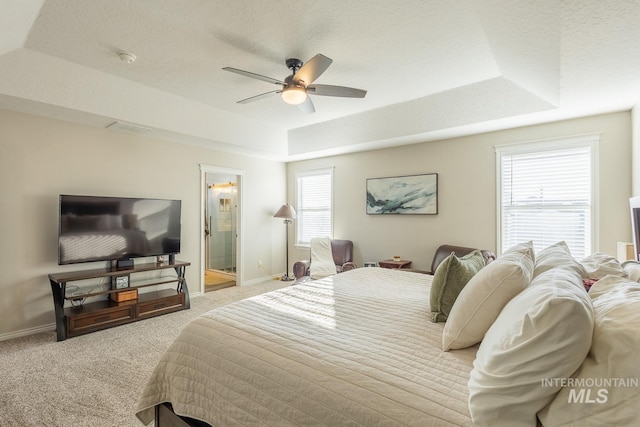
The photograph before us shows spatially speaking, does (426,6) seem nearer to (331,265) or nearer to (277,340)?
(277,340)

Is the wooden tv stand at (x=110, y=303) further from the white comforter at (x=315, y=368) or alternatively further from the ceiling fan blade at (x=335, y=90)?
the ceiling fan blade at (x=335, y=90)

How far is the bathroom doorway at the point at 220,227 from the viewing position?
6832 mm

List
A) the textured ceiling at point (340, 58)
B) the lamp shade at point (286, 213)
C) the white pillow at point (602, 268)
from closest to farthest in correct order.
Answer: the white pillow at point (602, 268) < the textured ceiling at point (340, 58) < the lamp shade at point (286, 213)

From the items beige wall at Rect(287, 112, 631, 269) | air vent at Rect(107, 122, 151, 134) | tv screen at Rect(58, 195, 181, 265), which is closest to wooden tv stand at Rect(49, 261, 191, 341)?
tv screen at Rect(58, 195, 181, 265)

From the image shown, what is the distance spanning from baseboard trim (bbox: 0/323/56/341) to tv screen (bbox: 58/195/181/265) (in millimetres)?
782

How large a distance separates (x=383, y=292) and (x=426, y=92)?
2751mm

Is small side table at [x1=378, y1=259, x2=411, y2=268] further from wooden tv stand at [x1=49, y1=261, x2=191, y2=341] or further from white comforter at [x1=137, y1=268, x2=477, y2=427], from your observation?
wooden tv stand at [x1=49, y1=261, x2=191, y2=341]

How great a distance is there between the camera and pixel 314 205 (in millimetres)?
6137

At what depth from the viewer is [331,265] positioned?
16.4 feet

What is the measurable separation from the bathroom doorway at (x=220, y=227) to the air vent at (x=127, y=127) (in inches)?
107

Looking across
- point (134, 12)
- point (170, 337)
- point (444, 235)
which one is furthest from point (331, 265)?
point (134, 12)

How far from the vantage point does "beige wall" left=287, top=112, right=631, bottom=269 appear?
3359 millimetres

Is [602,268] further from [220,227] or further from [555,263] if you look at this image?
[220,227]

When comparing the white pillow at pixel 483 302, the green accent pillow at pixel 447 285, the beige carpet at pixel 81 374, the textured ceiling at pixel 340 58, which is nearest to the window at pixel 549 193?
the textured ceiling at pixel 340 58
